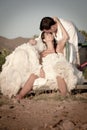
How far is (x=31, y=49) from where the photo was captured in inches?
→ 210

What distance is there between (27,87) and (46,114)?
5.03 feet

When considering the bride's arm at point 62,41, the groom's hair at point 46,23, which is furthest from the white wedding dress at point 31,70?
the groom's hair at point 46,23

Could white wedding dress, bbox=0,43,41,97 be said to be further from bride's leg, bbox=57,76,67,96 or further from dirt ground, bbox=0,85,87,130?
bride's leg, bbox=57,76,67,96

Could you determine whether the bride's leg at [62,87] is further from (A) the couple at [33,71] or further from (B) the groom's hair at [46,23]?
(B) the groom's hair at [46,23]

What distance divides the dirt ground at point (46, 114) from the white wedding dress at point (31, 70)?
0.28m

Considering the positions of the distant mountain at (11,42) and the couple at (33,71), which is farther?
the distant mountain at (11,42)

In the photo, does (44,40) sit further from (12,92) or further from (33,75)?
(12,92)

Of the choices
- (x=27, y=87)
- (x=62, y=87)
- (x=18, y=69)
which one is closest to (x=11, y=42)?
(x=18, y=69)

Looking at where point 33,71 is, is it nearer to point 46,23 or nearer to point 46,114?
point 46,23

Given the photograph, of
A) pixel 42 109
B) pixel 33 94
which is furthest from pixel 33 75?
pixel 42 109

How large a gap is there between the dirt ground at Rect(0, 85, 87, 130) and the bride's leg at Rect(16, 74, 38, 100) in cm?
10

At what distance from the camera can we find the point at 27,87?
515 cm

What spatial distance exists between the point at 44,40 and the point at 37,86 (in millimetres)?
858

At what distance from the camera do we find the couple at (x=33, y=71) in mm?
5148
